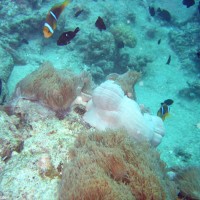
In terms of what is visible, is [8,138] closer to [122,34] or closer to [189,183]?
[189,183]

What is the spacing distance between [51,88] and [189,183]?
2.53 meters

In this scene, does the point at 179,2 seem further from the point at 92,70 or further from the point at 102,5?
the point at 92,70

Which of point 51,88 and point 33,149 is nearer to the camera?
point 33,149

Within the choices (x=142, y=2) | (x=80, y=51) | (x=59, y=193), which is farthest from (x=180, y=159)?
(x=142, y=2)

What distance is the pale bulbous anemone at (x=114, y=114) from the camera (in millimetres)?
3371

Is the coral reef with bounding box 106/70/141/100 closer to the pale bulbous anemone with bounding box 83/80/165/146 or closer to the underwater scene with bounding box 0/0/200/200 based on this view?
the underwater scene with bounding box 0/0/200/200

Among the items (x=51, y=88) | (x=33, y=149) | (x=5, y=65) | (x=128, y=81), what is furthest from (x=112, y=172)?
(x=5, y=65)

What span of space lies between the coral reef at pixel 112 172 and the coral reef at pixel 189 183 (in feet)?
2.65

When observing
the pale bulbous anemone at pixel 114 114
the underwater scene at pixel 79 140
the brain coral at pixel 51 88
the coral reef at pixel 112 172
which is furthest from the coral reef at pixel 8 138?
the pale bulbous anemone at pixel 114 114

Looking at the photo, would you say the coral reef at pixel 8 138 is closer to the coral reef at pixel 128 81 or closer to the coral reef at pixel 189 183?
the coral reef at pixel 128 81

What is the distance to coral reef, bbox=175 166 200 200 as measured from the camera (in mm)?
3400

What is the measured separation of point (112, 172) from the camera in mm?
2393

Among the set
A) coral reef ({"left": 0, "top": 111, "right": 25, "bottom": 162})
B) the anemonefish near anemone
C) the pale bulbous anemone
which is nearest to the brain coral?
the pale bulbous anemone

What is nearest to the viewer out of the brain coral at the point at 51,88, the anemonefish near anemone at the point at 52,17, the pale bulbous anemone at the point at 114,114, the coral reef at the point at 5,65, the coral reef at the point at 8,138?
the coral reef at the point at 8,138
